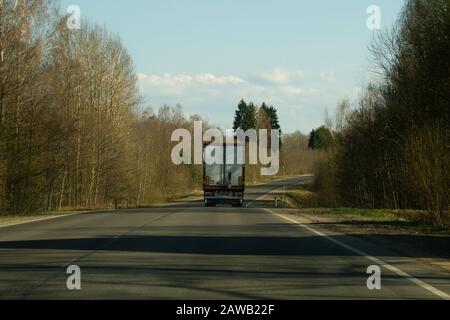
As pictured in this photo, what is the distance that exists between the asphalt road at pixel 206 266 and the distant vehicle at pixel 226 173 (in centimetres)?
2148

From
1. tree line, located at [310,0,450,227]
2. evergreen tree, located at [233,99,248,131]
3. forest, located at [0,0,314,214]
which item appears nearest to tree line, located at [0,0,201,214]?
forest, located at [0,0,314,214]

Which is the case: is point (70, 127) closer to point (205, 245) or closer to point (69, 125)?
point (69, 125)

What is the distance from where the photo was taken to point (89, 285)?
10.9 metres

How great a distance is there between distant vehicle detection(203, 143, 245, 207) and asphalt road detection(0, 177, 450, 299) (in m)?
21.5

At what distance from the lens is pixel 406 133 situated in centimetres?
4188

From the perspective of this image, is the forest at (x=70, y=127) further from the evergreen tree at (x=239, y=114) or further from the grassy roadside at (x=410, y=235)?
the evergreen tree at (x=239, y=114)

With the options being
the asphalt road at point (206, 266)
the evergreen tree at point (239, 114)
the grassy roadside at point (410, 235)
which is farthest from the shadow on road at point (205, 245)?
the evergreen tree at point (239, 114)

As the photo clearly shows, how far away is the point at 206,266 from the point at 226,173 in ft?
99.0

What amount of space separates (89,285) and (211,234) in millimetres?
10249

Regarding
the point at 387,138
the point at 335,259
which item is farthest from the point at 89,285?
the point at 387,138

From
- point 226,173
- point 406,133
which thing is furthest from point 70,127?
point 406,133

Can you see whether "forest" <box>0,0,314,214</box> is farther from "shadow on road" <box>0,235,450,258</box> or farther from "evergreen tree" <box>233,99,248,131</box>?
"evergreen tree" <box>233,99,248,131</box>

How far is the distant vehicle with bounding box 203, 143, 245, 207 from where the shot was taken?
43250 millimetres
